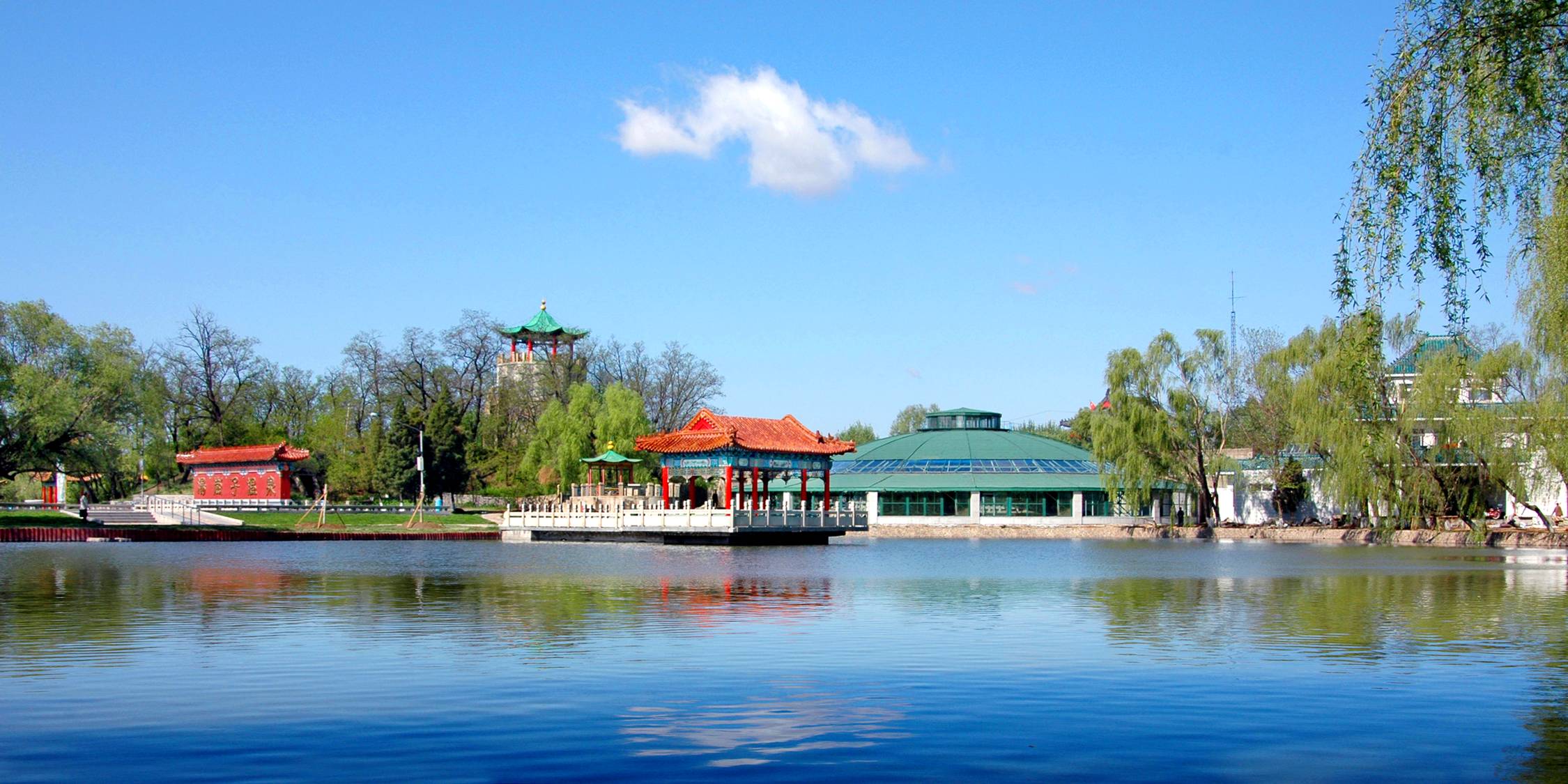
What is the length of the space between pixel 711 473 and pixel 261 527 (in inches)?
791

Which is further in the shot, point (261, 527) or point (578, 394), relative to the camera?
point (578, 394)

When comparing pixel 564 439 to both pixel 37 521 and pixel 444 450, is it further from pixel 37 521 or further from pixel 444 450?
pixel 37 521

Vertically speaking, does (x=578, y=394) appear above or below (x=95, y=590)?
above

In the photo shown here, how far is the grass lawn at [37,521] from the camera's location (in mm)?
58125

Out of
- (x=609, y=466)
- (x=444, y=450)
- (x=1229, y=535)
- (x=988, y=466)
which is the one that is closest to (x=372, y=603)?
(x=1229, y=535)

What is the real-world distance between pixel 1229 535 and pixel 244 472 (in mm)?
53304

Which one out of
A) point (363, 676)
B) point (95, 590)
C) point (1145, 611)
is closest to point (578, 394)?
point (95, 590)

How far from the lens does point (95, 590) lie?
2553cm

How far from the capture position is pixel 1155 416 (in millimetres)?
65938

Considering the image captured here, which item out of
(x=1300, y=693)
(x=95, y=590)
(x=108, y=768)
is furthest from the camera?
(x=95, y=590)

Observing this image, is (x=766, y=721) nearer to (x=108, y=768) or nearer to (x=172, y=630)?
(x=108, y=768)

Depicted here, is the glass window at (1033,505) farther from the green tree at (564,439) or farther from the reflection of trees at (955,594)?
the reflection of trees at (955,594)

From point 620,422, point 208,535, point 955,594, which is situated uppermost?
point 620,422

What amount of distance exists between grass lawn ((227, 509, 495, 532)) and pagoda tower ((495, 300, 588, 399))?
1755 cm
